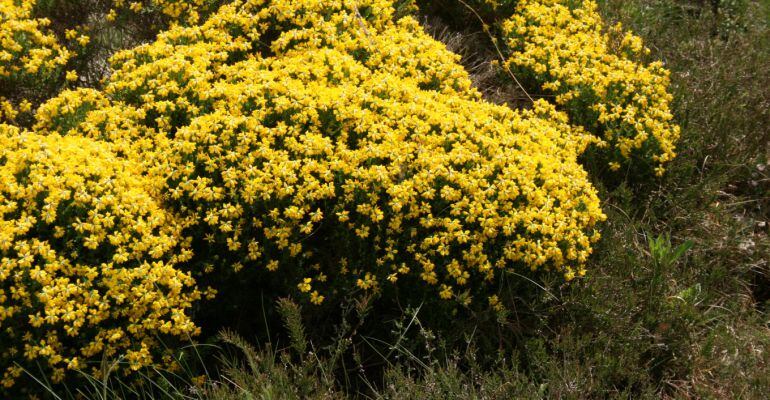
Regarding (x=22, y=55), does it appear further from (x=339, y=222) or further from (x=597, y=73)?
(x=597, y=73)

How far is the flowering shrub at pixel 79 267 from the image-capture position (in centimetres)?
318

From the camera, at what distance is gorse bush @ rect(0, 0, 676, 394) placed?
3.32m

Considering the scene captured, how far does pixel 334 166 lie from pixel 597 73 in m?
2.43

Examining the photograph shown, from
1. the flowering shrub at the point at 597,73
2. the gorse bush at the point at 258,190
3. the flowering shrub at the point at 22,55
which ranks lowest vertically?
the flowering shrub at the point at 22,55

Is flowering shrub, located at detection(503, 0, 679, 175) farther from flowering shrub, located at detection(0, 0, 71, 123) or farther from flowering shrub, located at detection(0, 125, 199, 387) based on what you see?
flowering shrub, located at detection(0, 0, 71, 123)

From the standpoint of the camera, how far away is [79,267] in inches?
130

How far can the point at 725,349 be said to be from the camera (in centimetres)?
415

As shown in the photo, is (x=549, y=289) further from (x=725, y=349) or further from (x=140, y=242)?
(x=140, y=242)

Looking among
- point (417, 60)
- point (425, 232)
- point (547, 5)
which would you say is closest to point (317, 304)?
point (425, 232)

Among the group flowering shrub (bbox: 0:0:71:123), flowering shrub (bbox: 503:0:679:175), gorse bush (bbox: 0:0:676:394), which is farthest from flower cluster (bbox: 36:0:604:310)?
flowering shrub (bbox: 503:0:679:175)

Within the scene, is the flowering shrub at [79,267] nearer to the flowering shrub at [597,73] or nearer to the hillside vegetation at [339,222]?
the hillside vegetation at [339,222]

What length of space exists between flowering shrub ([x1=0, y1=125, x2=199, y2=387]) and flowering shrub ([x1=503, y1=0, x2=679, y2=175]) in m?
3.00

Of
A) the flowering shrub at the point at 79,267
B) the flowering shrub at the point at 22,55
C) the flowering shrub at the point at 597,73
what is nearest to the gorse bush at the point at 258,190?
the flowering shrub at the point at 79,267

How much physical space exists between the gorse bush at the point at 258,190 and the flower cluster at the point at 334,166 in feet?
0.04
